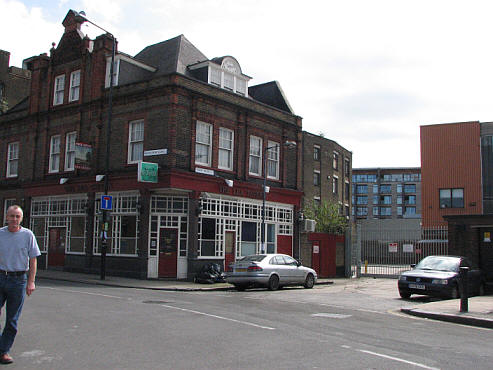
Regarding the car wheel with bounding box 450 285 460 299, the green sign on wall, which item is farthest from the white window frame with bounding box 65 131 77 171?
the car wheel with bounding box 450 285 460 299

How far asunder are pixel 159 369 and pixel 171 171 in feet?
53.0

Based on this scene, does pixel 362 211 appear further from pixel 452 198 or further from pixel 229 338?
pixel 229 338

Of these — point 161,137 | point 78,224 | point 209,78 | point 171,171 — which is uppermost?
point 209,78

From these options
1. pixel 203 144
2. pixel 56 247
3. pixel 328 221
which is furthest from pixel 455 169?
pixel 56 247

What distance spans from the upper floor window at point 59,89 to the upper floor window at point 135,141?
5983 mm

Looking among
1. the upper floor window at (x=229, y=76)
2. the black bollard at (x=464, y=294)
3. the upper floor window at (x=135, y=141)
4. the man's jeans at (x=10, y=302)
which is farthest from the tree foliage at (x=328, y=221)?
the man's jeans at (x=10, y=302)

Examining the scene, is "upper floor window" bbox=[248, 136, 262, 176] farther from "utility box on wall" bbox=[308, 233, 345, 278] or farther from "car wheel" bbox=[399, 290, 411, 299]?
"car wheel" bbox=[399, 290, 411, 299]

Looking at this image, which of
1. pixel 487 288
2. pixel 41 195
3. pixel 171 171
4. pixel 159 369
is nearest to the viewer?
pixel 159 369

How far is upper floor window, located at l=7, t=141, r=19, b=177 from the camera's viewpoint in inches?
1180

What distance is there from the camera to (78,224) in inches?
1017

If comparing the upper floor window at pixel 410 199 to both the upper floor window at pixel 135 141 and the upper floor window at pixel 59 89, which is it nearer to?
the upper floor window at pixel 59 89

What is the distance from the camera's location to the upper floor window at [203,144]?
2391cm

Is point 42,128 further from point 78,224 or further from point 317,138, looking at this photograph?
point 317,138

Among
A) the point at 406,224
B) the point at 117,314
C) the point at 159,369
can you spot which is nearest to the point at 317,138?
the point at 406,224
